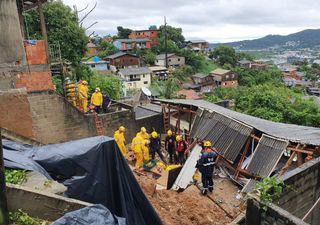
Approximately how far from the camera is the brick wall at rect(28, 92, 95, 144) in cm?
1140

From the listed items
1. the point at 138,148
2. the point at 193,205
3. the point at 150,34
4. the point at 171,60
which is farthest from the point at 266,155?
the point at 150,34

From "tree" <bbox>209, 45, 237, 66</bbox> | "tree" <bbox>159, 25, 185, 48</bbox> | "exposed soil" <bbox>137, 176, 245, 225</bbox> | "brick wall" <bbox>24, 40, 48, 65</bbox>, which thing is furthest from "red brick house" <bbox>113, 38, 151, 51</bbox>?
"exposed soil" <bbox>137, 176, 245, 225</bbox>

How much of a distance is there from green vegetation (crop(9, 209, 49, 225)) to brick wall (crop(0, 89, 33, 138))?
459cm

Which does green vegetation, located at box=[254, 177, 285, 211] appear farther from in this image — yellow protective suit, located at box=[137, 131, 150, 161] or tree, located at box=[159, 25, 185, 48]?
tree, located at box=[159, 25, 185, 48]

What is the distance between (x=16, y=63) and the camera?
10.6m

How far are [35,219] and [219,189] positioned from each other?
6171mm

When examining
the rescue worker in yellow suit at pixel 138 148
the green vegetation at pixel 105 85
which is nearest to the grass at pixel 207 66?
the green vegetation at pixel 105 85

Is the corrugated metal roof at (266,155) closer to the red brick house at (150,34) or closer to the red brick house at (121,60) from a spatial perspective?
the red brick house at (121,60)

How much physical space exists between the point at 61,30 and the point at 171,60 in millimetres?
42399

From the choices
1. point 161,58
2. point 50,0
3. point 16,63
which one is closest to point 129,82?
point 161,58

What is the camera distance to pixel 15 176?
213 inches

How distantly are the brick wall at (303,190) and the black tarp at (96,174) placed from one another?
3.12m

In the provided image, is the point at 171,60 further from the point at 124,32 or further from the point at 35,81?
the point at 35,81

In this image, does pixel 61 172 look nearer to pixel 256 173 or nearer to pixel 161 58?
pixel 256 173
